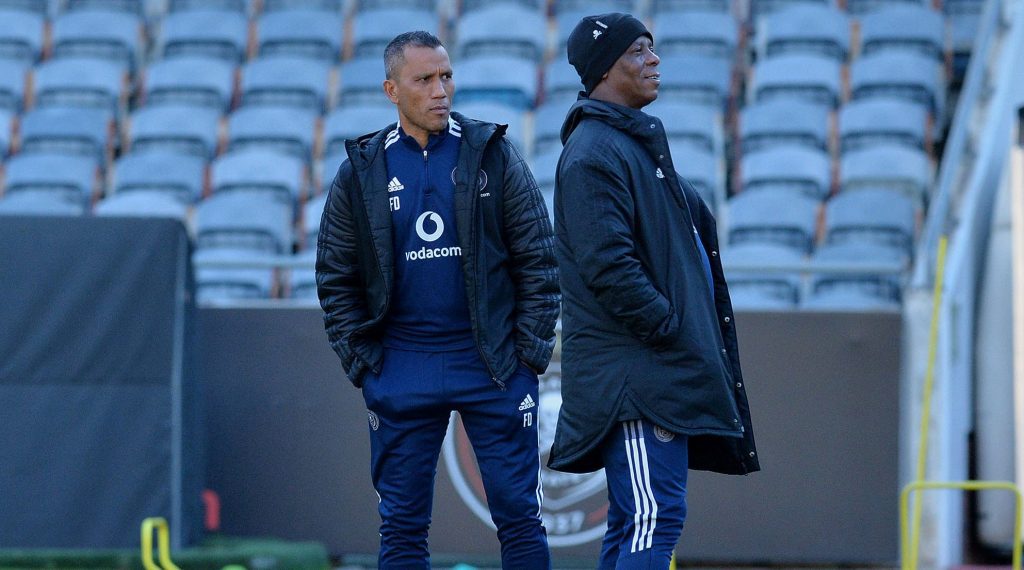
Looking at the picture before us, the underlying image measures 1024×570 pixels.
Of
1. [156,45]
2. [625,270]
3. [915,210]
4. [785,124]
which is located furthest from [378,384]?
[156,45]

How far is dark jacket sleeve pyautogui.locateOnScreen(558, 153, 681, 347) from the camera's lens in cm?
372

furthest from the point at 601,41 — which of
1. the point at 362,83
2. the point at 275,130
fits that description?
the point at 362,83

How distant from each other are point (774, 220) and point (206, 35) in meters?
5.47

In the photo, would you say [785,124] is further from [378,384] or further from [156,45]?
[378,384]

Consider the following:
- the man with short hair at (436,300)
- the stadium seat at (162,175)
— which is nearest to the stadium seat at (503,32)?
the stadium seat at (162,175)

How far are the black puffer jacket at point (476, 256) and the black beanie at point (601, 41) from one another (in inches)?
16.9

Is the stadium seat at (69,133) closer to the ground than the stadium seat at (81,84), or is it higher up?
closer to the ground

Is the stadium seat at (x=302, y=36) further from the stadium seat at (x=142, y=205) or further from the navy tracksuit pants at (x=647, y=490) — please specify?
the navy tracksuit pants at (x=647, y=490)

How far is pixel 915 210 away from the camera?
10.1 m

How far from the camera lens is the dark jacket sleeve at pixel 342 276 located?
14.1ft

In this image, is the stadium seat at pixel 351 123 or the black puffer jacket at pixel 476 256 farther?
the stadium seat at pixel 351 123

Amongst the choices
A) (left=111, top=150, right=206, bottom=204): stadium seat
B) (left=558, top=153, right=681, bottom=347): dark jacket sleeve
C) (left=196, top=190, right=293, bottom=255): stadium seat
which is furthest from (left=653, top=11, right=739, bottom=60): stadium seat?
(left=558, top=153, right=681, bottom=347): dark jacket sleeve

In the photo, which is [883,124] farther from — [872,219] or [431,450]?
[431,450]

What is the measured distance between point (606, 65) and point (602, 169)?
33cm
